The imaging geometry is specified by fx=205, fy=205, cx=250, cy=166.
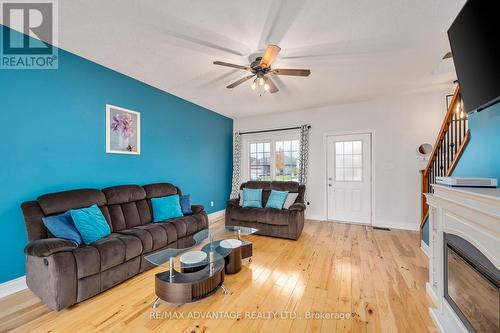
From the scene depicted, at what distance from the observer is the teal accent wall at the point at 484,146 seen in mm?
1503

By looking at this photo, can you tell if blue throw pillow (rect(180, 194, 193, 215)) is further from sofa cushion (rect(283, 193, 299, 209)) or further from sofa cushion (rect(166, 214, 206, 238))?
sofa cushion (rect(283, 193, 299, 209))

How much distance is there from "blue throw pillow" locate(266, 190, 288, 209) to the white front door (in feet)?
5.00

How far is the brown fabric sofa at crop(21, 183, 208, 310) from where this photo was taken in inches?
70.0

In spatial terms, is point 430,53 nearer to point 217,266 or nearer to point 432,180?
point 432,180

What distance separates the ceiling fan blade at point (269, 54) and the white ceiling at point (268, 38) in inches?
9.9

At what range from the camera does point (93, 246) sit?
2.02 m

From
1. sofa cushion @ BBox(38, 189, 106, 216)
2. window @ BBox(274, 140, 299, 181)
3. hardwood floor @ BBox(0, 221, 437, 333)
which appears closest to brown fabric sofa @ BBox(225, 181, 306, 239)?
hardwood floor @ BBox(0, 221, 437, 333)

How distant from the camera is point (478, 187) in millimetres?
1415

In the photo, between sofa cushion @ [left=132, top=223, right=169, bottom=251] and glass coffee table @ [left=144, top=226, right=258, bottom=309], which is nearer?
glass coffee table @ [left=144, top=226, right=258, bottom=309]

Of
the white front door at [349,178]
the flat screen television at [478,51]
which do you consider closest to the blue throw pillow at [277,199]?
the white front door at [349,178]

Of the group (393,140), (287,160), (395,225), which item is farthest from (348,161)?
(395,225)

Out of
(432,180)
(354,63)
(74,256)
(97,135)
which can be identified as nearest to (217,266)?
(74,256)

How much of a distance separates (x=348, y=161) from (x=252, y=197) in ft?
7.76

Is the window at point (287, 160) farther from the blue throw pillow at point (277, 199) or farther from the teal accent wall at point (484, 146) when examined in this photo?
the teal accent wall at point (484, 146)
